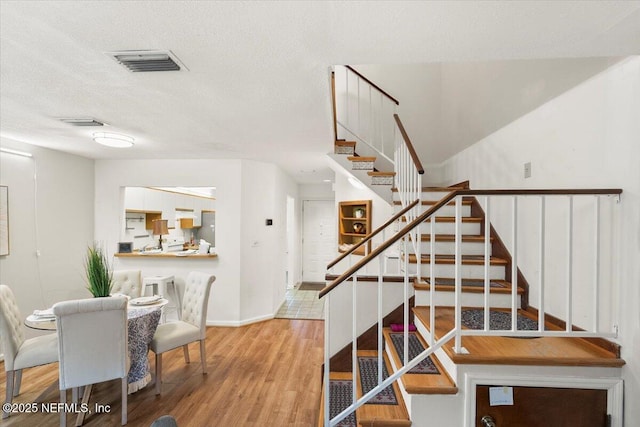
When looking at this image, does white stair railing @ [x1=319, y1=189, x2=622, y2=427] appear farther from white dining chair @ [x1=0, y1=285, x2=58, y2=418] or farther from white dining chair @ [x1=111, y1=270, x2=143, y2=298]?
white dining chair @ [x1=111, y1=270, x2=143, y2=298]

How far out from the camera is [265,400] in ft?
8.32

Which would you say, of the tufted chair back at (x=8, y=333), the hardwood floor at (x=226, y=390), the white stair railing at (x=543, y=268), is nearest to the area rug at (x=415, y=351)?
the white stair railing at (x=543, y=268)

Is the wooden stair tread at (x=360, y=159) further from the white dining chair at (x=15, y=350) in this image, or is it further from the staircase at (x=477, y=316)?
the white dining chair at (x=15, y=350)

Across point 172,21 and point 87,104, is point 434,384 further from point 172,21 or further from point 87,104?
point 87,104

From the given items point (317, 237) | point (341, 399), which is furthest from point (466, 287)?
point (317, 237)

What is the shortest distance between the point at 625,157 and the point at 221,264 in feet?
14.3

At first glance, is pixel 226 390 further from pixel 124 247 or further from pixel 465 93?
pixel 465 93

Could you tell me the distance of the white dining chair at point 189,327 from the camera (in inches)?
106

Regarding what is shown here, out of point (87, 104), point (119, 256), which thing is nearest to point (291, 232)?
point (119, 256)

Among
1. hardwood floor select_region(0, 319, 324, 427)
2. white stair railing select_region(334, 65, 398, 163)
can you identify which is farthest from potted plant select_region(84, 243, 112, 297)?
white stair railing select_region(334, 65, 398, 163)

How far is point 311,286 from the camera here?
A: 268 inches

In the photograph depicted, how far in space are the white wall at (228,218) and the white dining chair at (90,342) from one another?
2.11m

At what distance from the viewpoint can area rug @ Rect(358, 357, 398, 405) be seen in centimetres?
195

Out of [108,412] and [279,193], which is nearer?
[108,412]
